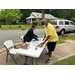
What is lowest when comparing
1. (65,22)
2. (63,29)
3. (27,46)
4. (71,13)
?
(27,46)

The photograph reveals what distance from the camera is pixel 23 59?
3113 mm

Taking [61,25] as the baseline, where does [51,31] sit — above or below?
below

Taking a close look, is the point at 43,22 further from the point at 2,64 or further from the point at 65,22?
the point at 65,22

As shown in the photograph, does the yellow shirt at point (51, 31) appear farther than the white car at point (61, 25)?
No

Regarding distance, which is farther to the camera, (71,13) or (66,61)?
(71,13)

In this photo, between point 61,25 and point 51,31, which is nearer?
point 51,31

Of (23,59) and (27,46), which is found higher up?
(27,46)

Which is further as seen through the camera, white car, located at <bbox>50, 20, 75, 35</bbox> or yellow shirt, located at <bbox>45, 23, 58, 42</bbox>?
white car, located at <bbox>50, 20, 75, 35</bbox>

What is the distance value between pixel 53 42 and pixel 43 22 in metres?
0.92
